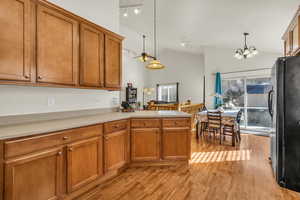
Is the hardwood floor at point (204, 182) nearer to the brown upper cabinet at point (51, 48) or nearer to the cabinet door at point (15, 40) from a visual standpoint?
the brown upper cabinet at point (51, 48)

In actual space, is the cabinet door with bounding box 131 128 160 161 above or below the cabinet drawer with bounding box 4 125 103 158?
below

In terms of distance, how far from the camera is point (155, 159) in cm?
273

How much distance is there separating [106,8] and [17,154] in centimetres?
284

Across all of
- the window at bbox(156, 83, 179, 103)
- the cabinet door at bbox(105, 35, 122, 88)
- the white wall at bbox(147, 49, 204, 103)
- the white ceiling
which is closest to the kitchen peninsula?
the cabinet door at bbox(105, 35, 122, 88)

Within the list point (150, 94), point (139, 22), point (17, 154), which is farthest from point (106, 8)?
point (150, 94)

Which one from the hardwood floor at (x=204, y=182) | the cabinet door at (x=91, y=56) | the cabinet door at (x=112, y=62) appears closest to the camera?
the hardwood floor at (x=204, y=182)

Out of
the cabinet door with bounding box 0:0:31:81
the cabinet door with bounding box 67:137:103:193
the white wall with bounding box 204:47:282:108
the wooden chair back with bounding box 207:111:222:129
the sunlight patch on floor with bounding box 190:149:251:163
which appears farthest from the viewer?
the white wall with bounding box 204:47:282:108

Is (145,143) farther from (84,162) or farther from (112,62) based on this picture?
(112,62)

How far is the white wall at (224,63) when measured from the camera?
216 inches

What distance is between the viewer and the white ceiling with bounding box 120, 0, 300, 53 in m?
3.17

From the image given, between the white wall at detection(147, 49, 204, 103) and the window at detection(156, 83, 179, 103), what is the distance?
0.25 metres

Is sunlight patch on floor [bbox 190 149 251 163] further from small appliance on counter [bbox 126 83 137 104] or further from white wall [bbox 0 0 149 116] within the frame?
small appliance on counter [bbox 126 83 137 104]

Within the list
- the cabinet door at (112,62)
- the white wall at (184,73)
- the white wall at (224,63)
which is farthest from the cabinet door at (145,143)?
the white wall at (184,73)

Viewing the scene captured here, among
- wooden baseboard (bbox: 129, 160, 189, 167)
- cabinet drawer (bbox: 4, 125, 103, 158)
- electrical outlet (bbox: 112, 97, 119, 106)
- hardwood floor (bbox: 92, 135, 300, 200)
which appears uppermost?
electrical outlet (bbox: 112, 97, 119, 106)
